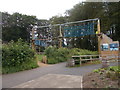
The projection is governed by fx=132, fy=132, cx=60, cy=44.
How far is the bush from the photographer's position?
949cm

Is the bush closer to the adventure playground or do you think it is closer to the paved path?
the adventure playground

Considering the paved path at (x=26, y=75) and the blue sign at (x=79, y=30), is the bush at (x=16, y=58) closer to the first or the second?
the paved path at (x=26, y=75)

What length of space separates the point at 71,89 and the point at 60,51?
11.5 m

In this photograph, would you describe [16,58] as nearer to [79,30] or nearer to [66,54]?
[66,54]

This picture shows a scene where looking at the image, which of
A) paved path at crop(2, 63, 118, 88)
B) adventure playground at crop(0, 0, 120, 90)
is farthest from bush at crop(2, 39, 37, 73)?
paved path at crop(2, 63, 118, 88)

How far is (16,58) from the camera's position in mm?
10055

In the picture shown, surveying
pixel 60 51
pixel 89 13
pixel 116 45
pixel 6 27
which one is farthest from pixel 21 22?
pixel 116 45

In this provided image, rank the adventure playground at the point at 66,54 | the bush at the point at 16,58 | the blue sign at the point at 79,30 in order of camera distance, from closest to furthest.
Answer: the adventure playground at the point at 66,54, the bush at the point at 16,58, the blue sign at the point at 79,30

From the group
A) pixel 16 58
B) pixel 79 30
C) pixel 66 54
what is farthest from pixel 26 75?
pixel 79 30

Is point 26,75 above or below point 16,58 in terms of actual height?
below

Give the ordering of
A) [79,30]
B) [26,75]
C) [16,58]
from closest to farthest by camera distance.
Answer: [26,75] < [16,58] < [79,30]

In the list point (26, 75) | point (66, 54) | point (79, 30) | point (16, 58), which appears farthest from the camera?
point (79, 30)

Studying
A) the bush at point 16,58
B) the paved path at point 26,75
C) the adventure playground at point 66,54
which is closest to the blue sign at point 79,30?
the adventure playground at point 66,54

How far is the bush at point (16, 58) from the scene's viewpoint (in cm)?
949
